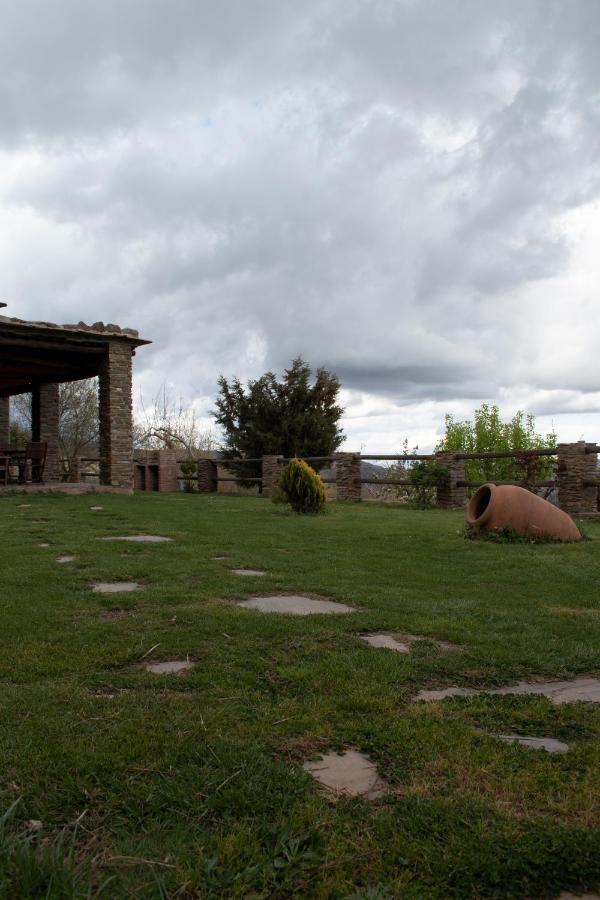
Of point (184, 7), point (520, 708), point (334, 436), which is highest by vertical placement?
point (184, 7)

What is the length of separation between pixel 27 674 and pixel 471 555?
4728 millimetres

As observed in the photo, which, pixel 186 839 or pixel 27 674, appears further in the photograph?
pixel 27 674

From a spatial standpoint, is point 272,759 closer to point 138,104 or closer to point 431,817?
point 431,817

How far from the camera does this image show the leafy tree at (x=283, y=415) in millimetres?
22156

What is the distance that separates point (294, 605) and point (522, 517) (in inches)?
177

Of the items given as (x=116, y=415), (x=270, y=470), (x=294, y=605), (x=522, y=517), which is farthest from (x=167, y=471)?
(x=294, y=605)

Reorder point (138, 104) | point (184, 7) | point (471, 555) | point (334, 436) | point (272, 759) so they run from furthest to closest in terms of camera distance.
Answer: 1. point (334, 436)
2. point (138, 104)
3. point (184, 7)
4. point (471, 555)
5. point (272, 759)

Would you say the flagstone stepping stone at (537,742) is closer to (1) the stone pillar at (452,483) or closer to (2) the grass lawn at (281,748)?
(2) the grass lawn at (281,748)

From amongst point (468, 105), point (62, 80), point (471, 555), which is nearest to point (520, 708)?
point (471, 555)

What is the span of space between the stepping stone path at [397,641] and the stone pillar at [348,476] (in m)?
12.2

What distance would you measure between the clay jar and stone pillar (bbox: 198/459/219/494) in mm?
13233

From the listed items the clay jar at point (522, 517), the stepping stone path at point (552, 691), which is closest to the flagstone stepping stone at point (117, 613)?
the stepping stone path at point (552, 691)

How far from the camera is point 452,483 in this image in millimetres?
13328

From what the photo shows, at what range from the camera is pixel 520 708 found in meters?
2.37
